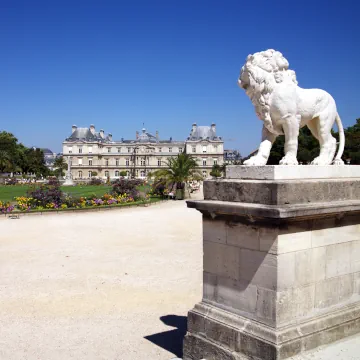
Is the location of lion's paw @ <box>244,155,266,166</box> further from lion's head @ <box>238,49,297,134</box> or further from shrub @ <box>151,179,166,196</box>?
shrub @ <box>151,179,166,196</box>

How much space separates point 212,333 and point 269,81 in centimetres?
262

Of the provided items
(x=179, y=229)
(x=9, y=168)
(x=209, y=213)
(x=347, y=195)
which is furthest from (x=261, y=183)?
(x=9, y=168)

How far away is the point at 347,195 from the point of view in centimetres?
418

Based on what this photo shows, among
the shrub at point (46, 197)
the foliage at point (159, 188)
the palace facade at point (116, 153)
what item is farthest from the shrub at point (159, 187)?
the palace facade at point (116, 153)

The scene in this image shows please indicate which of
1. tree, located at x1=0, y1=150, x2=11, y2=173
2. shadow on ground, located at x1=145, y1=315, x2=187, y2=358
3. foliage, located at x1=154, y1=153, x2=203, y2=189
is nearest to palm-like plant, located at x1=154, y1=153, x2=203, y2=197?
foliage, located at x1=154, y1=153, x2=203, y2=189

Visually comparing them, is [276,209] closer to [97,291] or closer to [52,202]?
[97,291]

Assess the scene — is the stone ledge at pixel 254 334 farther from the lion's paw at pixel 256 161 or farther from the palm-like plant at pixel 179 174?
the palm-like plant at pixel 179 174

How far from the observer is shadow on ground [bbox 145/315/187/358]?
15.6ft

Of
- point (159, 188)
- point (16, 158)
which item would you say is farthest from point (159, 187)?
point (16, 158)

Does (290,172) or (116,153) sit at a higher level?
(116,153)

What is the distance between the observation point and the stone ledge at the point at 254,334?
11.9 feet

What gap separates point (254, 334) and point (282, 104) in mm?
2245

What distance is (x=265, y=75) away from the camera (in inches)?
170

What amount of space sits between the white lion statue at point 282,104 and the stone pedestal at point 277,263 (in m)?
0.33
